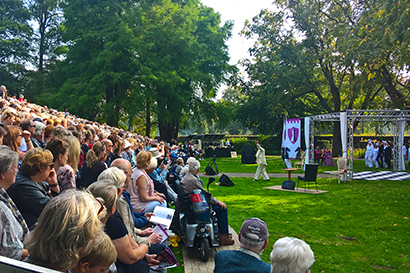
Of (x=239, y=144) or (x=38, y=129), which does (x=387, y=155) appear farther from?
(x=38, y=129)

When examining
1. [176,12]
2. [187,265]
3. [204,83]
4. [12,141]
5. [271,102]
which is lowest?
[187,265]

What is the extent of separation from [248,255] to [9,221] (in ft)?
6.28

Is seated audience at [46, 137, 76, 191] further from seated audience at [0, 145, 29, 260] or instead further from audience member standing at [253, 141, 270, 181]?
audience member standing at [253, 141, 270, 181]

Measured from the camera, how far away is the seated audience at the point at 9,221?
2156mm

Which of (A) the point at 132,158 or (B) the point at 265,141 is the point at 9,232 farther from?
(B) the point at 265,141

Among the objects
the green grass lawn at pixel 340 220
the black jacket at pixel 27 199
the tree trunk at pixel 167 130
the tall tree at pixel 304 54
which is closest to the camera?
the black jacket at pixel 27 199

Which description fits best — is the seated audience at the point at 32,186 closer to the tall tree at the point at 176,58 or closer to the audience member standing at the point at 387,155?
the audience member standing at the point at 387,155

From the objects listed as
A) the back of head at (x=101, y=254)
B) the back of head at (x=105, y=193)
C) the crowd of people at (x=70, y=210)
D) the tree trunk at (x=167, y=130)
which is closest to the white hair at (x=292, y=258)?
the crowd of people at (x=70, y=210)

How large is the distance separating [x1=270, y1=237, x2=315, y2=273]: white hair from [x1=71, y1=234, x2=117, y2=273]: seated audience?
49.4 inches

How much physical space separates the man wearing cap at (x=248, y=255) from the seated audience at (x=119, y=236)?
0.76 meters

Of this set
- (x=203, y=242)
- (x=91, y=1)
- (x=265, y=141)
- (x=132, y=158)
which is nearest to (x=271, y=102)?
(x=265, y=141)

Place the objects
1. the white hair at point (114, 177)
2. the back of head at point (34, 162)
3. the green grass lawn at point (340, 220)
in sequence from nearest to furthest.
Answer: the back of head at point (34, 162), the white hair at point (114, 177), the green grass lawn at point (340, 220)

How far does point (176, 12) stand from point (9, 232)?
35.6m

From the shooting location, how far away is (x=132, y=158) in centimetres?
950
